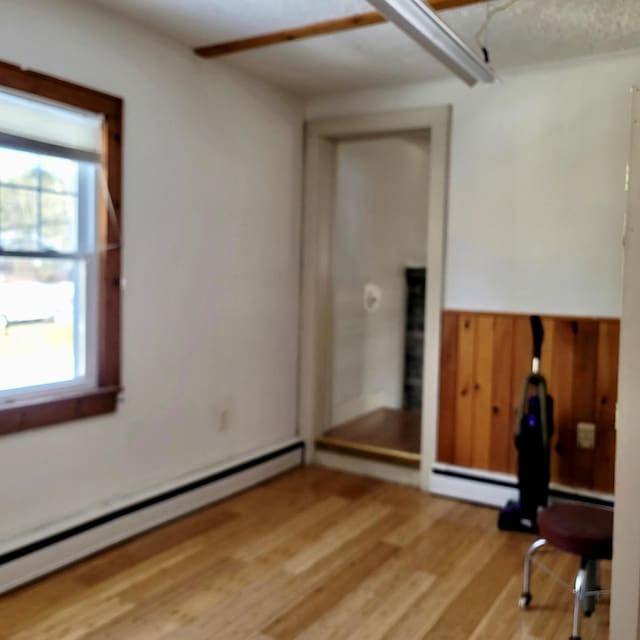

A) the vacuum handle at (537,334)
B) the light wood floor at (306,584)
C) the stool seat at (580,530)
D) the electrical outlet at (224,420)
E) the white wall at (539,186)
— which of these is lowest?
the light wood floor at (306,584)

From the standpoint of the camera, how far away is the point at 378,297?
539 centimetres

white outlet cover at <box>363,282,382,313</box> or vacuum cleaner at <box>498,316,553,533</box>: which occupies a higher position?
white outlet cover at <box>363,282,382,313</box>

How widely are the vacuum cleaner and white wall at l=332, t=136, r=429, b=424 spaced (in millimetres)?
1796

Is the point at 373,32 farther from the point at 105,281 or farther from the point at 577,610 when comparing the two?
the point at 577,610

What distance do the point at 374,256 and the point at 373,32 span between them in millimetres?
2409

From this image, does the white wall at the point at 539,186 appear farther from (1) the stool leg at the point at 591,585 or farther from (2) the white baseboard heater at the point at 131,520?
(2) the white baseboard heater at the point at 131,520

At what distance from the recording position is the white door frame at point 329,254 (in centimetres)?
381

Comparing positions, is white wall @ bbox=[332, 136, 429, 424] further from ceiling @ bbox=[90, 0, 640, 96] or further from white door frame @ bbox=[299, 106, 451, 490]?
ceiling @ bbox=[90, 0, 640, 96]

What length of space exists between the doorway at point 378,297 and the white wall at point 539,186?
22.7 inches

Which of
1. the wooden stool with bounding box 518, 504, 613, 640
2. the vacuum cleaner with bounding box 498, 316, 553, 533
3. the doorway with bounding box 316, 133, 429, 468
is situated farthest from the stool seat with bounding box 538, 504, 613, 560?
the doorway with bounding box 316, 133, 429, 468

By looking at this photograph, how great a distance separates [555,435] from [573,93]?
182 cm

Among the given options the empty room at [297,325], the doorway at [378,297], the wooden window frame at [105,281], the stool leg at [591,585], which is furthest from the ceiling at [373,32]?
the stool leg at [591,585]

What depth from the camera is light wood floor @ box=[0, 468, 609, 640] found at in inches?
94.7

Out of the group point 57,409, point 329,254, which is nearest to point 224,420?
point 57,409
